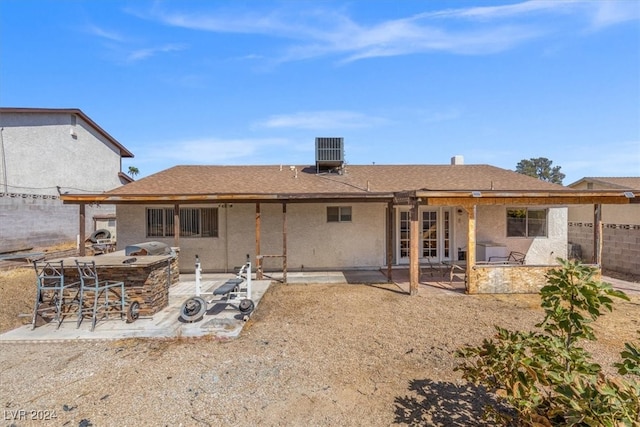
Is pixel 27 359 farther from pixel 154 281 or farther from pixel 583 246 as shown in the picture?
pixel 583 246

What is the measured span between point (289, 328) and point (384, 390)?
8.21 feet

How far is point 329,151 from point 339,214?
3713 mm

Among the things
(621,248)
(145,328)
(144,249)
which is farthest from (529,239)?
(144,249)

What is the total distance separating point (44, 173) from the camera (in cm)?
1650

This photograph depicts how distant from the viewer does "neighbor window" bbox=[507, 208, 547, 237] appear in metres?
11.6

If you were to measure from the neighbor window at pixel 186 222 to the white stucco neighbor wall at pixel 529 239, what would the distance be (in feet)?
32.9

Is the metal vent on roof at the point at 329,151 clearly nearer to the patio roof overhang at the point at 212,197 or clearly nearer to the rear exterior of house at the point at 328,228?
the rear exterior of house at the point at 328,228

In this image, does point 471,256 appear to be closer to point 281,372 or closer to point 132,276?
point 281,372

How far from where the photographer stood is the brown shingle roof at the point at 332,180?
1131 centimetres

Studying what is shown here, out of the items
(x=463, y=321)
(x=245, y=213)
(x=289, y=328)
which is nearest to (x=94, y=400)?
(x=289, y=328)

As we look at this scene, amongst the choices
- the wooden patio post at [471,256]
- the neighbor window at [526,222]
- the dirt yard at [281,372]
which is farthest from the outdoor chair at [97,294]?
the neighbor window at [526,222]

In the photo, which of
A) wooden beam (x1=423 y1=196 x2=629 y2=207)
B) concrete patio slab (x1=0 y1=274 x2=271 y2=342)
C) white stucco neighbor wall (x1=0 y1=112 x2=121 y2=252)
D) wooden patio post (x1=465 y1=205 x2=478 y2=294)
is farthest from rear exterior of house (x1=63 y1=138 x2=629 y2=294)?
white stucco neighbor wall (x1=0 y1=112 x2=121 y2=252)

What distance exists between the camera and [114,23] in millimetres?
9812

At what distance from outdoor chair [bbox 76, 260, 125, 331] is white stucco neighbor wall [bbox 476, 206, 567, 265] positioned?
1155 centimetres
